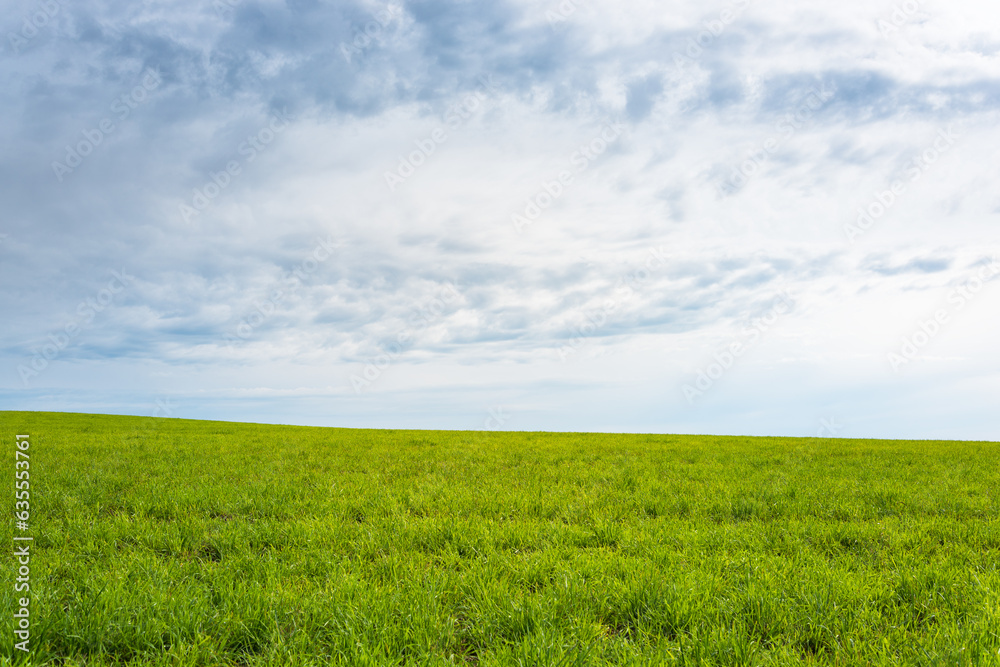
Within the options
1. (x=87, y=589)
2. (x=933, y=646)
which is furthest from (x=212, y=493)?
(x=933, y=646)

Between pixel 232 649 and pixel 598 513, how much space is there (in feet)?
17.0

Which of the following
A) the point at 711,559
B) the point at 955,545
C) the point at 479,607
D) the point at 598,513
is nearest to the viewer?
the point at 479,607

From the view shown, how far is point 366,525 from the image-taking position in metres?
7.18

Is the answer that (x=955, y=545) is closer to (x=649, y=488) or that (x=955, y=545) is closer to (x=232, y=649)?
(x=649, y=488)

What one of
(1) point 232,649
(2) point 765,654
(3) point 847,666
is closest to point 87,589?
(1) point 232,649

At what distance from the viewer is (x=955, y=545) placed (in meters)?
6.68

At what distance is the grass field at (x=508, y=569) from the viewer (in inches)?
163

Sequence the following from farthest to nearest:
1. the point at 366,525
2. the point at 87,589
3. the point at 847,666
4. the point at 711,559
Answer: the point at 366,525
the point at 711,559
the point at 87,589
the point at 847,666

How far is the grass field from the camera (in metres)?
4.15

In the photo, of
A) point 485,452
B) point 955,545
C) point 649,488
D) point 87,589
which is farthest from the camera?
point 485,452

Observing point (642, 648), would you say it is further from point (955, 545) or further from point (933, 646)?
point (955, 545)

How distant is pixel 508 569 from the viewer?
5.55m

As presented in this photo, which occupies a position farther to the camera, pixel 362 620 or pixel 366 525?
pixel 366 525

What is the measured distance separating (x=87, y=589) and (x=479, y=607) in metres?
3.70
